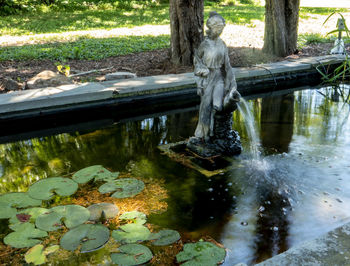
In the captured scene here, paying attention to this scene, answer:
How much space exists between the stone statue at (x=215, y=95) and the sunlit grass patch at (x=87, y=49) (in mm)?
5662

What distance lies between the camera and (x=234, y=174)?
4.39 meters

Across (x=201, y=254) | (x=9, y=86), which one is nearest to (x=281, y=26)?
(x=9, y=86)

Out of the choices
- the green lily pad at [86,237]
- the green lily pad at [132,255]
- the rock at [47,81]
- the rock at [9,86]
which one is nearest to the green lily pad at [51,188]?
the green lily pad at [86,237]

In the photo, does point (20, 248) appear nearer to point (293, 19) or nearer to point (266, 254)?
point (266, 254)

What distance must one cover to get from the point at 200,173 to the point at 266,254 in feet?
5.01

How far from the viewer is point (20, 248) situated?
3.12 m

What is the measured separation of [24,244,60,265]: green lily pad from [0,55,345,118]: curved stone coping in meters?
3.19

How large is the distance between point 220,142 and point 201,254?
204 centimetres

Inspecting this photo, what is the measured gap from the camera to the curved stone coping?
19.2ft

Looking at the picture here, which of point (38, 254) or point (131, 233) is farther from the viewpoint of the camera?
point (131, 233)

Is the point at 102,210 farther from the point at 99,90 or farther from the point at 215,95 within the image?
the point at 99,90

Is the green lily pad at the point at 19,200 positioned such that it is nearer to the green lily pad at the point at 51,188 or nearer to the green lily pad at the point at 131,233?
the green lily pad at the point at 51,188

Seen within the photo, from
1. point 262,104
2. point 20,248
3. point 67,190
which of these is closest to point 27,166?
point 67,190

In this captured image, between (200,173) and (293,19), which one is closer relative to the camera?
(200,173)
